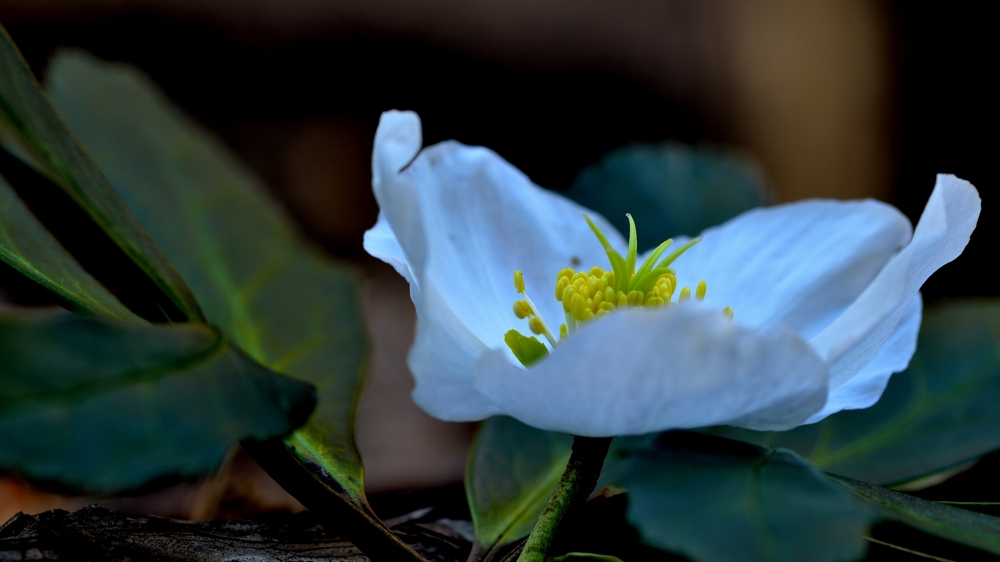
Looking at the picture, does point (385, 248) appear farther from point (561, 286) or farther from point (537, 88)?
point (537, 88)

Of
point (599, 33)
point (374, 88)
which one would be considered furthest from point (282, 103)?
point (599, 33)

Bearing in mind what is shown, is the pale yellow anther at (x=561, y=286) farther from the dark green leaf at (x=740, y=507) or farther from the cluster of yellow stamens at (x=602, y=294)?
the dark green leaf at (x=740, y=507)

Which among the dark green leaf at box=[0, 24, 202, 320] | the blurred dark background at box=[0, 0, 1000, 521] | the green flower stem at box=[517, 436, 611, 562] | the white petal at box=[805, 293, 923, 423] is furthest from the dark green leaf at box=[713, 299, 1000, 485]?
the blurred dark background at box=[0, 0, 1000, 521]

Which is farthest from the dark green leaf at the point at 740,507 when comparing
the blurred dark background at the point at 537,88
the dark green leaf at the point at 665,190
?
the blurred dark background at the point at 537,88

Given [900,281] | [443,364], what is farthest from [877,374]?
[443,364]

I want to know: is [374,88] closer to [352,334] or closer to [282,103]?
[282,103]
